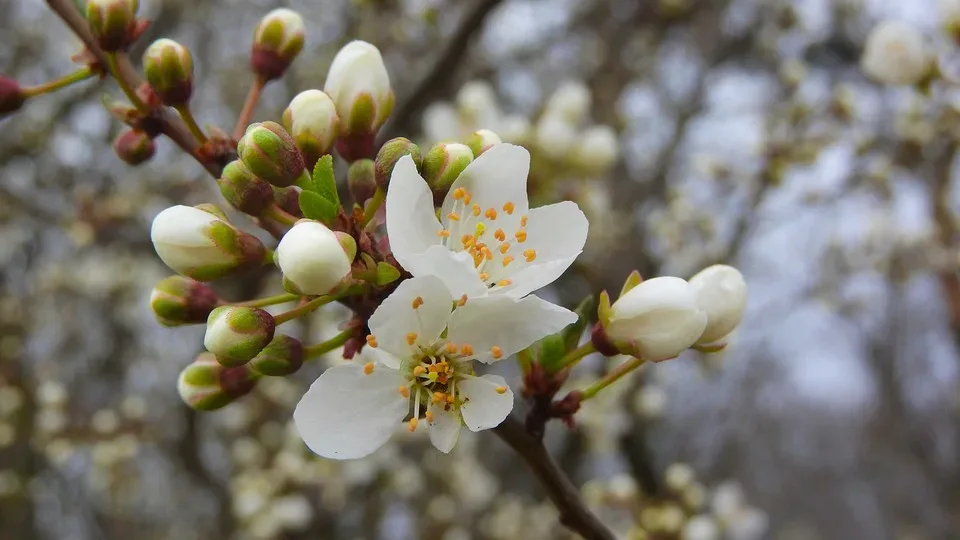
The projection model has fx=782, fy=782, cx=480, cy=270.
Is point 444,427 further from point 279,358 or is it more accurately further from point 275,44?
point 275,44

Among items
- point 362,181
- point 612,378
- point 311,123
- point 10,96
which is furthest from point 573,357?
point 10,96

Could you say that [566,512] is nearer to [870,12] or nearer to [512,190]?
[512,190]

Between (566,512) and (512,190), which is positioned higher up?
(512,190)

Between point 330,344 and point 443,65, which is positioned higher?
point 330,344

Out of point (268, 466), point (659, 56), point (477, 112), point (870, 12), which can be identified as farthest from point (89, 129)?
point (870, 12)

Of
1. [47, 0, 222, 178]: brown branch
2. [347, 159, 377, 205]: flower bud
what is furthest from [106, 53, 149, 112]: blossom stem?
[347, 159, 377, 205]: flower bud
